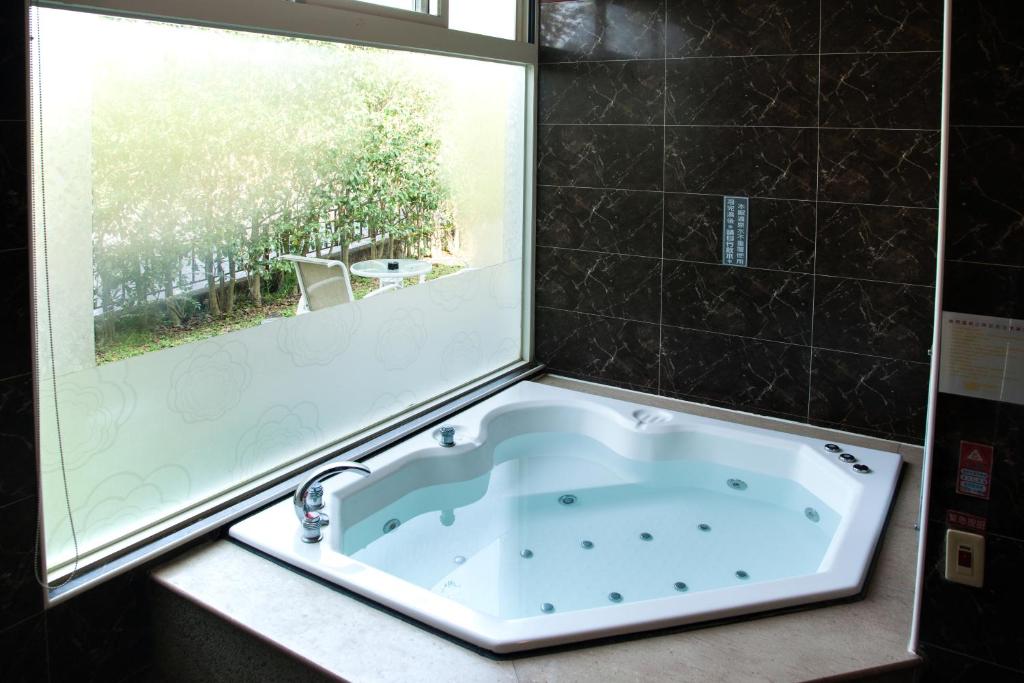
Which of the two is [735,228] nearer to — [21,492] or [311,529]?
[311,529]

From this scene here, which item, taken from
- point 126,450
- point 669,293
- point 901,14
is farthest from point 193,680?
point 901,14

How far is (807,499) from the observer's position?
3.75 m

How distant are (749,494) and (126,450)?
2.32 metres

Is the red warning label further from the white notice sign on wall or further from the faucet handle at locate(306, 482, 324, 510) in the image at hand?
the faucet handle at locate(306, 482, 324, 510)

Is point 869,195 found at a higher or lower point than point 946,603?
higher

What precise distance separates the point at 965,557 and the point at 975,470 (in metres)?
0.22

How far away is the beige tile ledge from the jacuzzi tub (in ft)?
0.17

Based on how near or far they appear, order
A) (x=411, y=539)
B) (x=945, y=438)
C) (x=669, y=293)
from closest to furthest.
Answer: (x=945, y=438), (x=411, y=539), (x=669, y=293)

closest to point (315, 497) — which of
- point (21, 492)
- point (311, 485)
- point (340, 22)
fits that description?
point (311, 485)

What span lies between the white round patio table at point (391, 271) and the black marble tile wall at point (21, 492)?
139cm

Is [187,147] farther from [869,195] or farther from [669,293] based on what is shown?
[869,195]

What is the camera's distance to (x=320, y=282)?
11.4 feet

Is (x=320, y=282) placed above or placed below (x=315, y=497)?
above

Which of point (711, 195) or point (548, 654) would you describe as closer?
point (548, 654)
